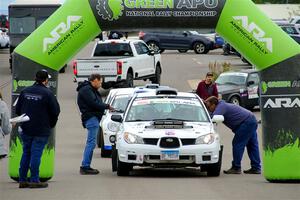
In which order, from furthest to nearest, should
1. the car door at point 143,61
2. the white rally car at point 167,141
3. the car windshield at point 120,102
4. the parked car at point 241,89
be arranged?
the car door at point 143,61
the parked car at point 241,89
the car windshield at point 120,102
the white rally car at point 167,141

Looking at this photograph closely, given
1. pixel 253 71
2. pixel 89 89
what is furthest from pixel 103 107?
pixel 253 71

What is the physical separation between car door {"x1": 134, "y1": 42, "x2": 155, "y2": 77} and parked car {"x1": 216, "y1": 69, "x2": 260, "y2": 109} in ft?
14.8

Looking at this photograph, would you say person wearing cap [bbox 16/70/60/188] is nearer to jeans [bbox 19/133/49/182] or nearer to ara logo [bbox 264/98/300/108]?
jeans [bbox 19/133/49/182]

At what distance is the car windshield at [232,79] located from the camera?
35656mm

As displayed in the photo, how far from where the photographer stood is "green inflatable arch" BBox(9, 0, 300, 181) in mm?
16484

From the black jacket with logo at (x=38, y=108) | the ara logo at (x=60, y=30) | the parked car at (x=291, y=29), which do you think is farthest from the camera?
the parked car at (x=291, y=29)

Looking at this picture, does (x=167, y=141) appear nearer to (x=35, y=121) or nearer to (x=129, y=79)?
(x=35, y=121)

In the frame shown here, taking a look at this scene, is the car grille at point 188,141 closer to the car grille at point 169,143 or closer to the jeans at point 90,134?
the car grille at point 169,143

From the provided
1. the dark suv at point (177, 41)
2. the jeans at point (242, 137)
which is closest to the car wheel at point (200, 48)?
the dark suv at point (177, 41)

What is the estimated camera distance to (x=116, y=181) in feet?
55.7

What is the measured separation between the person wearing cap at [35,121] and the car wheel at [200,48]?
4577 centimetres

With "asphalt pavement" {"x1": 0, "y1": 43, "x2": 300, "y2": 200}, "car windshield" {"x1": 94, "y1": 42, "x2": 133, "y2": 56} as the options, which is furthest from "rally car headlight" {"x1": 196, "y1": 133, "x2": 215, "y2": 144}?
"car windshield" {"x1": 94, "y1": 42, "x2": 133, "y2": 56}

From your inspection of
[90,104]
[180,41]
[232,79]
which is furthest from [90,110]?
[180,41]

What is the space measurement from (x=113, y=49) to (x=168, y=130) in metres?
22.0
